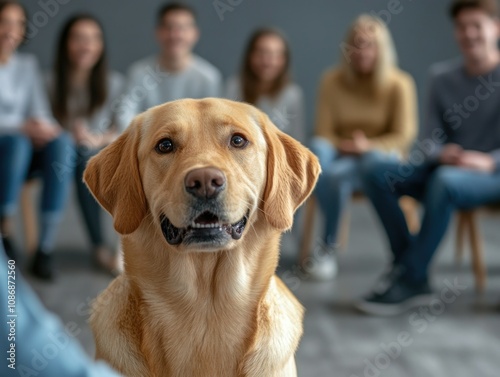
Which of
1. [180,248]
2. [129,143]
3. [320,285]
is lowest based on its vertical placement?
[320,285]

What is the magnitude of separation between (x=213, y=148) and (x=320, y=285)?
2.09 m

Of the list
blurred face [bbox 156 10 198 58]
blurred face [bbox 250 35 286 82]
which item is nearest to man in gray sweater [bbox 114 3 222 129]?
blurred face [bbox 156 10 198 58]

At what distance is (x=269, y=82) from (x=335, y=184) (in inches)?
37.6

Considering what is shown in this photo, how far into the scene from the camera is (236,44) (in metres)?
5.04

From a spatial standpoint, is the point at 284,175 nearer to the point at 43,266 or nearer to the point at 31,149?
the point at 43,266

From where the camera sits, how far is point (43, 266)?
2955mm

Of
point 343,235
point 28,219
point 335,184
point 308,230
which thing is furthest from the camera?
point 343,235

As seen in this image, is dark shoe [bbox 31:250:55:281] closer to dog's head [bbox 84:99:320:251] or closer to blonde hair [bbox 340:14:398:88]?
blonde hair [bbox 340:14:398:88]

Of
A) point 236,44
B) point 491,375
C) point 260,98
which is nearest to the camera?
point 260,98

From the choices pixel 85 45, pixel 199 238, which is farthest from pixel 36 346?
pixel 85 45

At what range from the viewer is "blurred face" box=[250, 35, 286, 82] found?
2227mm

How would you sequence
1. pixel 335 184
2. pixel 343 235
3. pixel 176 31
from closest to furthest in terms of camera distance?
pixel 176 31
pixel 335 184
pixel 343 235

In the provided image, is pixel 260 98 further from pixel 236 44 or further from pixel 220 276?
pixel 236 44

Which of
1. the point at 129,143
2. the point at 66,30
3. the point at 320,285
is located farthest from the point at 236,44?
the point at 129,143
